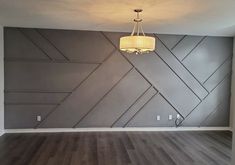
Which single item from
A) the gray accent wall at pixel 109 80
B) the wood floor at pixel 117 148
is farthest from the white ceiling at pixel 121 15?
the wood floor at pixel 117 148

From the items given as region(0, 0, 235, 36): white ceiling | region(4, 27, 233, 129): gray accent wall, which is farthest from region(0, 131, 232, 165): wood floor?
region(0, 0, 235, 36): white ceiling

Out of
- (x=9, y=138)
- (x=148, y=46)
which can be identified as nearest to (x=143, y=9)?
(x=148, y=46)

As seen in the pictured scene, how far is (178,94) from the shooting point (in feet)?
20.1

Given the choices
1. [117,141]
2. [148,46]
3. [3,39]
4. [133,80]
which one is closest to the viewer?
[148,46]

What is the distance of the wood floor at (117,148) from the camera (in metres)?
3.99

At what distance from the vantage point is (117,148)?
4.65 metres

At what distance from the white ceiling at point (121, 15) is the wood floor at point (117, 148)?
259cm

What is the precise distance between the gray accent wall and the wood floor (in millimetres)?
465

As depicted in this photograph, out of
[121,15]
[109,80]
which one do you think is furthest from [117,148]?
[121,15]

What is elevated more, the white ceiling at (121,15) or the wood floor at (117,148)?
the white ceiling at (121,15)

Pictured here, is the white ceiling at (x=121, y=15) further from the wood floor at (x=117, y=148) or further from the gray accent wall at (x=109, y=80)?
the wood floor at (x=117, y=148)

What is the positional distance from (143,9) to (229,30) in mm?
2838

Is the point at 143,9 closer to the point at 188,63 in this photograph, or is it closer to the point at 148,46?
the point at 148,46

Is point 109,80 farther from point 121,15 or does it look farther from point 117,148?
point 121,15
